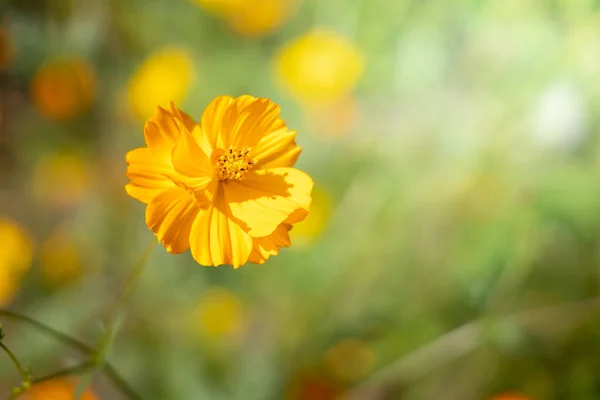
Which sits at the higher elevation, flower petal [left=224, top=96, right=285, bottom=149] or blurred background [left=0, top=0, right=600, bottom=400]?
blurred background [left=0, top=0, right=600, bottom=400]

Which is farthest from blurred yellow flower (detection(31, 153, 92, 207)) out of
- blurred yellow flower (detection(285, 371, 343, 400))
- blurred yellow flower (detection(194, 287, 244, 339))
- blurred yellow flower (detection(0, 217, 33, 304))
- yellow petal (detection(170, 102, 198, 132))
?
yellow petal (detection(170, 102, 198, 132))

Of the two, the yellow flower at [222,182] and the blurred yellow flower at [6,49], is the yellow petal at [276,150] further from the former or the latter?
the blurred yellow flower at [6,49]

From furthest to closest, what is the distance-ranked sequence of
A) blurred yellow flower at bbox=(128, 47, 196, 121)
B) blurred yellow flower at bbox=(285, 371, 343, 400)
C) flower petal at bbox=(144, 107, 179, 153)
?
blurred yellow flower at bbox=(128, 47, 196, 121) → blurred yellow flower at bbox=(285, 371, 343, 400) → flower petal at bbox=(144, 107, 179, 153)

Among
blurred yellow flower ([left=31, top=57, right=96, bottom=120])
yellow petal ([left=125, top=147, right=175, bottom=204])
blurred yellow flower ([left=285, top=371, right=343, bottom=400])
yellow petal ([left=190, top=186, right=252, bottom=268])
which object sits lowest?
yellow petal ([left=190, top=186, right=252, bottom=268])

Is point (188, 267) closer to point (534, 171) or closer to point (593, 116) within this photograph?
point (534, 171)

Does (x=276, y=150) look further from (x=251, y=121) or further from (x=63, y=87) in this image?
(x=63, y=87)

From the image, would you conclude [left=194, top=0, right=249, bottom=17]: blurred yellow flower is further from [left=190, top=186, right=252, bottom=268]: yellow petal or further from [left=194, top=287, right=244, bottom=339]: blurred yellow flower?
[left=190, top=186, right=252, bottom=268]: yellow petal

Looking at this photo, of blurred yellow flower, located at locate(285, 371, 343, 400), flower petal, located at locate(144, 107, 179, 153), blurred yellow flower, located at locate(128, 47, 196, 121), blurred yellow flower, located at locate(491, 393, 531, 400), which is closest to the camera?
flower petal, located at locate(144, 107, 179, 153)
